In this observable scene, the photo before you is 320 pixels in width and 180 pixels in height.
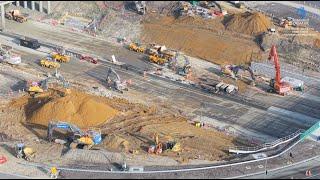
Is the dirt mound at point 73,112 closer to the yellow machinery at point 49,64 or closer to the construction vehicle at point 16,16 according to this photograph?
the yellow machinery at point 49,64

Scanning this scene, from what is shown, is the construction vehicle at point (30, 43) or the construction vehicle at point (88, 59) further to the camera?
the construction vehicle at point (30, 43)

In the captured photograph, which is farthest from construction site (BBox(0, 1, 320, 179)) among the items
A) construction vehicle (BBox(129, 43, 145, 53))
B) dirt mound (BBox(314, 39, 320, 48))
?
construction vehicle (BBox(129, 43, 145, 53))

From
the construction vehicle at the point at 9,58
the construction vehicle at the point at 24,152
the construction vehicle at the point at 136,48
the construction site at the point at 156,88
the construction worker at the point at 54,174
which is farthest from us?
the construction vehicle at the point at 136,48

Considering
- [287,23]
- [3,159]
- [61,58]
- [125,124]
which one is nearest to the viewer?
[3,159]

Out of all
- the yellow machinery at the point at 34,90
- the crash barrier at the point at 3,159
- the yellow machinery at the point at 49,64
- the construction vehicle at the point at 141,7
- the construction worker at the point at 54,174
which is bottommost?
the crash barrier at the point at 3,159

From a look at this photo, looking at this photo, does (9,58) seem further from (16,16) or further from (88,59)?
(16,16)

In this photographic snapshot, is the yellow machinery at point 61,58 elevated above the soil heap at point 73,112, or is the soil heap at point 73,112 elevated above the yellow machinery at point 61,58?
the yellow machinery at point 61,58

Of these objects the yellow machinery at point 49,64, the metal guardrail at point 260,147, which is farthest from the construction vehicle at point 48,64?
the metal guardrail at point 260,147

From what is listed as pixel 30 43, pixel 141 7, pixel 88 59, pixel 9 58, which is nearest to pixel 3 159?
pixel 9 58
